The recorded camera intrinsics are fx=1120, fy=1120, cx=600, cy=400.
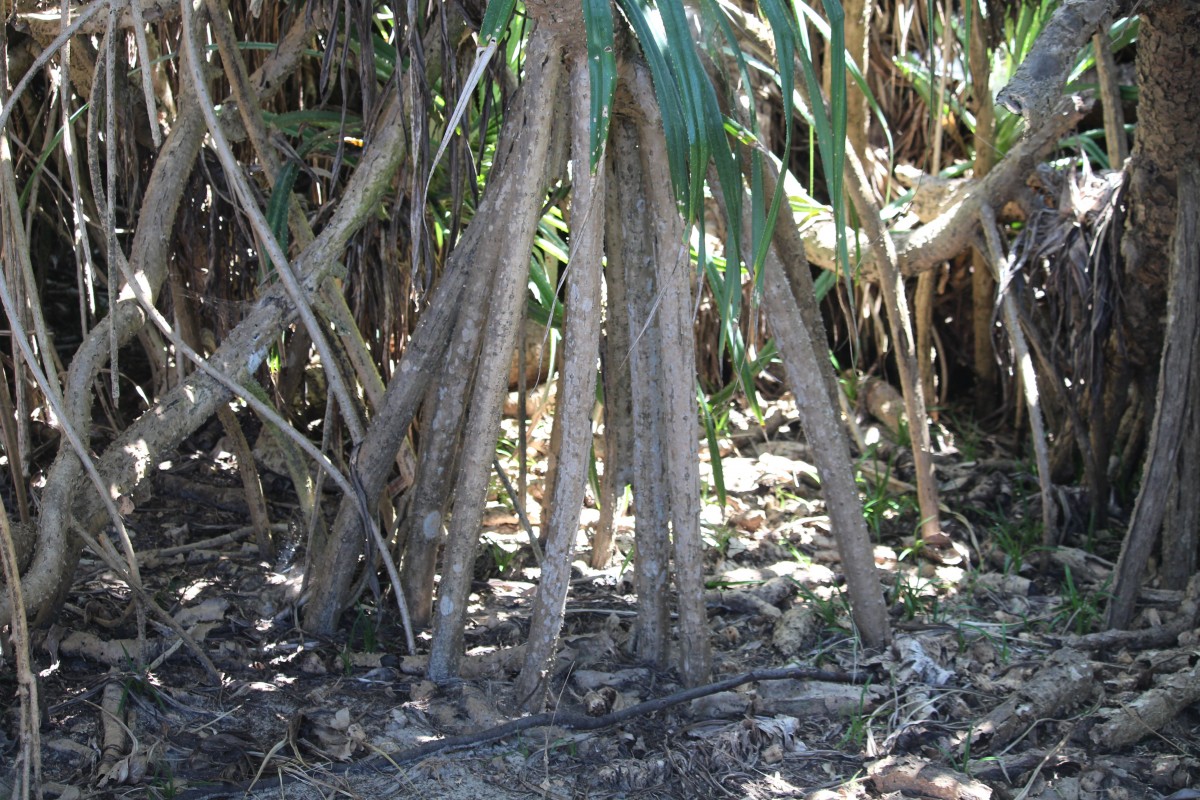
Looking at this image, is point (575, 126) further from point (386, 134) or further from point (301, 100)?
point (301, 100)

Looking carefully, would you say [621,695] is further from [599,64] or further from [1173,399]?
[1173,399]

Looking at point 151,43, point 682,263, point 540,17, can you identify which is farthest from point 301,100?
point 682,263

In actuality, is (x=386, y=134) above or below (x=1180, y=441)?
above

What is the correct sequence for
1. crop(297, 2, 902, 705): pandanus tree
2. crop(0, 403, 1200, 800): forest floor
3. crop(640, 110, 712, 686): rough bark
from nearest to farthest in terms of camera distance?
crop(297, 2, 902, 705): pandanus tree, crop(0, 403, 1200, 800): forest floor, crop(640, 110, 712, 686): rough bark

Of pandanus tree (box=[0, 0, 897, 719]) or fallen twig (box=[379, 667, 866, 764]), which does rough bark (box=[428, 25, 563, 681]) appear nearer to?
pandanus tree (box=[0, 0, 897, 719])

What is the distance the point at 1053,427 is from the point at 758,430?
1.02 metres

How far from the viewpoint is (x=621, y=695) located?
2.17m

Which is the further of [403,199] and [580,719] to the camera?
[403,199]

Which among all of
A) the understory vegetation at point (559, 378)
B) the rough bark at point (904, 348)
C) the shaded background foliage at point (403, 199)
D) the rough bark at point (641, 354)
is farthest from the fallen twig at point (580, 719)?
the rough bark at point (904, 348)

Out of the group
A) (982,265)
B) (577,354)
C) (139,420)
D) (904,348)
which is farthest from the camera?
(982,265)

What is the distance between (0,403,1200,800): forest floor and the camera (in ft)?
6.34

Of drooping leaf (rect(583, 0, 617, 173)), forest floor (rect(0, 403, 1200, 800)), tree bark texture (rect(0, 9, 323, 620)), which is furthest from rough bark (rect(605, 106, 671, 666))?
tree bark texture (rect(0, 9, 323, 620))

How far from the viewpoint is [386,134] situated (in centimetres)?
238

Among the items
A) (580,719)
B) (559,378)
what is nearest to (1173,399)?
(559,378)
